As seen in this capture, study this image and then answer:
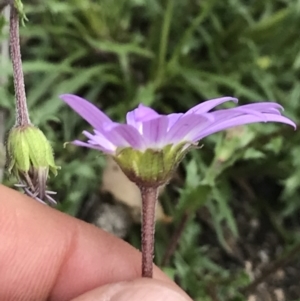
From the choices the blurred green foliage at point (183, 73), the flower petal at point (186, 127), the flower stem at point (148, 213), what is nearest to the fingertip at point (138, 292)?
the flower stem at point (148, 213)

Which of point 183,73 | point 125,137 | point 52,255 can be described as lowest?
point 52,255

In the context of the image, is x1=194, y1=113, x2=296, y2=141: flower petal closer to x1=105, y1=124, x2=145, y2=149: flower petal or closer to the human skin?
x1=105, y1=124, x2=145, y2=149: flower petal

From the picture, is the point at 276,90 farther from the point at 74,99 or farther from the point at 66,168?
the point at 74,99

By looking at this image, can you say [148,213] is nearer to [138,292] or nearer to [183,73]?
[138,292]

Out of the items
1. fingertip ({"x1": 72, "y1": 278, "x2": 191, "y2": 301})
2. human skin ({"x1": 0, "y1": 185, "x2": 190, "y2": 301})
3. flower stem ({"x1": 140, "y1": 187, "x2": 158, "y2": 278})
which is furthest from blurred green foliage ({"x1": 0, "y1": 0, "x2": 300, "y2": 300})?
flower stem ({"x1": 140, "y1": 187, "x2": 158, "y2": 278})

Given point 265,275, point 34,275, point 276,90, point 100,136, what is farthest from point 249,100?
point 100,136

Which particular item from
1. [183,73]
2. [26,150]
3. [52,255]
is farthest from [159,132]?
[183,73]
